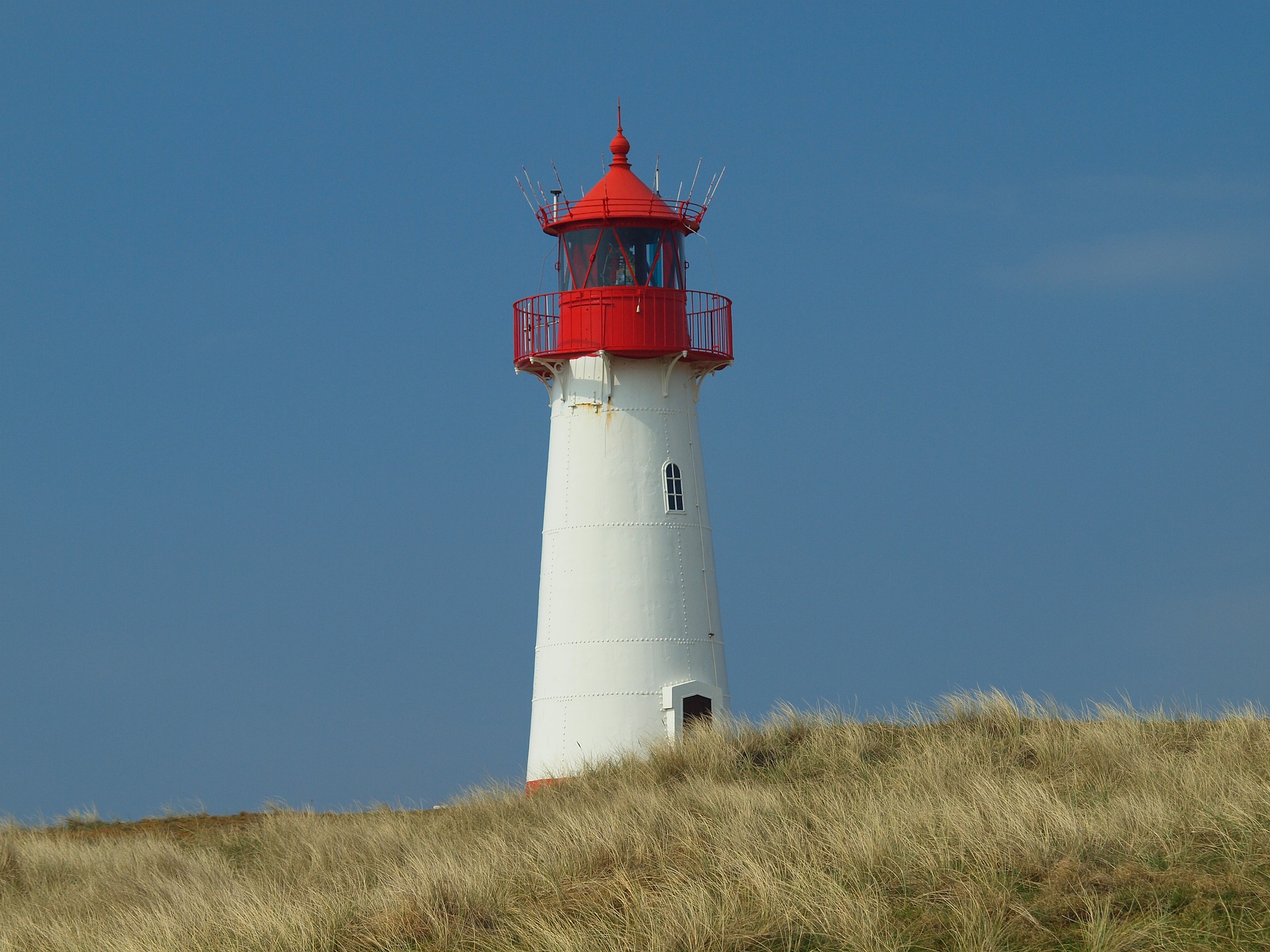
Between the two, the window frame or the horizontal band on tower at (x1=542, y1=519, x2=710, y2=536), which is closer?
the horizontal band on tower at (x1=542, y1=519, x2=710, y2=536)

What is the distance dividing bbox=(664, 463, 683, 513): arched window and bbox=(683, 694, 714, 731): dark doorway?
8.63ft

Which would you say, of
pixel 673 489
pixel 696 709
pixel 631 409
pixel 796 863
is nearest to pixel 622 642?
pixel 696 709

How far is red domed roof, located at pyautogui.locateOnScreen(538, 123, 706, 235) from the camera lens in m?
21.7

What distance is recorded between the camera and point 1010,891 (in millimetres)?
8852

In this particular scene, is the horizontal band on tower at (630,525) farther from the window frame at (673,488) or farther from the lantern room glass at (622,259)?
the lantern room glass at (622,259)

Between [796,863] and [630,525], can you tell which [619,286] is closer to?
[630,525]

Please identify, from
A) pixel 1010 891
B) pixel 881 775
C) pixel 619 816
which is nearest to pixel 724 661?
pixel 881 775

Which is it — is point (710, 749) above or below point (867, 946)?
above

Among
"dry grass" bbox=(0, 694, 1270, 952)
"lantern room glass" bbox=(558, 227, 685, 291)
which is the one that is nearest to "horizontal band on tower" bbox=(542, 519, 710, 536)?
"lantern room glass" bbox=(558, 227, 685, 291)

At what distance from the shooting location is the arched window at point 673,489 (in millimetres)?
21531

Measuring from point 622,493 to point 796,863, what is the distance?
1167cm

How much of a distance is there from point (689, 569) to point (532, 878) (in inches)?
429

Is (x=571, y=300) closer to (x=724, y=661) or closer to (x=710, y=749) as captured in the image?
(x=724, y=661)

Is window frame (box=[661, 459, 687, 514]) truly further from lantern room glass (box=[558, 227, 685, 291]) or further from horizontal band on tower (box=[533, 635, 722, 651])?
lantern room glass (box=[558, 227, 685, 291])
